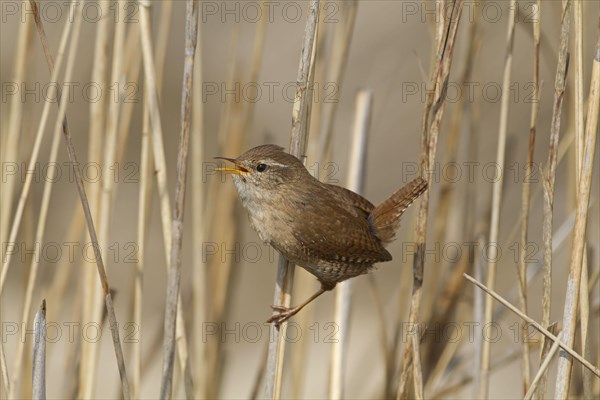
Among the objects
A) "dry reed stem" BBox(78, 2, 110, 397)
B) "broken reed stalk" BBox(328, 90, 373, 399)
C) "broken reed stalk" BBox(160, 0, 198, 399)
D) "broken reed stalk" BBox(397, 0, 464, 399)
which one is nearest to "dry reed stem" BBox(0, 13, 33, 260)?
"dry reed stem" BBox(78, 2, 110, 397)

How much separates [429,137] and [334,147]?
2226 millimetres

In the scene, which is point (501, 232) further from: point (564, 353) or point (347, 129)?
point (564, 353)

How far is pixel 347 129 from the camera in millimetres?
4770

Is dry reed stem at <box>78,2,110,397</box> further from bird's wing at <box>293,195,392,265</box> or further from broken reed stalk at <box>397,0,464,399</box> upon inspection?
broken reed stalk at <box>397,0,464,399</box>

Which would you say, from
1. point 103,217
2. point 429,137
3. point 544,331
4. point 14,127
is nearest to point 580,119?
point 429,137

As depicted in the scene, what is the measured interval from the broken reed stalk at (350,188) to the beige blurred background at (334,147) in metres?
1.35

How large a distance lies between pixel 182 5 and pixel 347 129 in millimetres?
1362

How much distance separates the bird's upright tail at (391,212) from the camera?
8.19ft

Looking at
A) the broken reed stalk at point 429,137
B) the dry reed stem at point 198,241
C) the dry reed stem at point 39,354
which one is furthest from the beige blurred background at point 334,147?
the dry reed stem at point 39,354

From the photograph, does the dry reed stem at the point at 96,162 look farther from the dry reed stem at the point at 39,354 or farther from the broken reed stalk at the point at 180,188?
the dry reed stem at the point at 39,354

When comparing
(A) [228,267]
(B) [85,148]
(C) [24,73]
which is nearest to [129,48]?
(C) [24,73]

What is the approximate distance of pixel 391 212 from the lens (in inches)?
105

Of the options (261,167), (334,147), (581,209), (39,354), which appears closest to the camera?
(39,354)

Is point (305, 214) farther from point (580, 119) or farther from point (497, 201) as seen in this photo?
point (580, 119)
